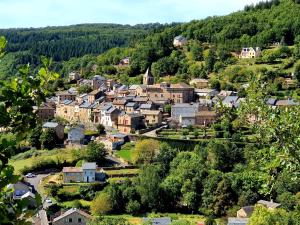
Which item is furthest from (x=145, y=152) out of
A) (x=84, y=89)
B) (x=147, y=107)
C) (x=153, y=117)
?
(x=84, y=89)

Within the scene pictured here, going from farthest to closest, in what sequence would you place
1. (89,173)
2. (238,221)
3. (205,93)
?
(205,93) → (89,173) → (238,221)

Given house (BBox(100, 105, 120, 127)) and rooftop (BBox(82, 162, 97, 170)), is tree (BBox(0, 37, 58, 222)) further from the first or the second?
house (BBox(100, 105, 120, 127))

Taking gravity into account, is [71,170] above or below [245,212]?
above

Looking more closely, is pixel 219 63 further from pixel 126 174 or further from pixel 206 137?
pixel 126 174

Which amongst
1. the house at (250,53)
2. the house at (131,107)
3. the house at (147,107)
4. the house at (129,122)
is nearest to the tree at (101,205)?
the house at (129,122)

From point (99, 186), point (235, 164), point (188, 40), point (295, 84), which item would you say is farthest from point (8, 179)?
point (188, 40)

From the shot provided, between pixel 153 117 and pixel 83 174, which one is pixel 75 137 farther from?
pixel 83 174
